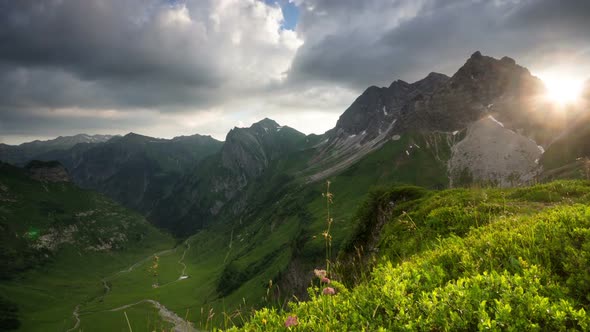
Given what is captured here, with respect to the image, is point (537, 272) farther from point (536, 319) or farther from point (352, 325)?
point (352, 325)

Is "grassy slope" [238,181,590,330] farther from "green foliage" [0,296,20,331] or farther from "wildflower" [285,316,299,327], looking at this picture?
"green foliage" [0,296,20,331]

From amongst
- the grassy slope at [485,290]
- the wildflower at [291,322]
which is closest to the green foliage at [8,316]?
the wildflower at [291,322]

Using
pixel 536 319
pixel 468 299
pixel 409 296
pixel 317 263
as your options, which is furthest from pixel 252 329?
pixel 317 263

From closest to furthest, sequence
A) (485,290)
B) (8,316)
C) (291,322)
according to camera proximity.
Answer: (485,290) < (291,322) < (8,316)

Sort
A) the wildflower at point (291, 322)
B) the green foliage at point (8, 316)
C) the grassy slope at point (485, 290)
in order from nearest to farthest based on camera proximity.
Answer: the grassy slope at point (485, 290) → the wildflower at point (291, 322) → the green foliage at point (8, 316)

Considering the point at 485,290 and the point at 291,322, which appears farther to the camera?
the point at 291,322

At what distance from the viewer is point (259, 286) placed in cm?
15250

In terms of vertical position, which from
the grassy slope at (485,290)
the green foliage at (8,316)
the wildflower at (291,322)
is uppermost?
the grassy slope at (485,290)

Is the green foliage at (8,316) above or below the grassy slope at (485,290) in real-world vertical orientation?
below

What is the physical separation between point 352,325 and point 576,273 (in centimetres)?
405

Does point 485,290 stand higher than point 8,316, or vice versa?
point 485,290

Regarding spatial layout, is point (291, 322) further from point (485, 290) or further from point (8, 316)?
point (8, 316)

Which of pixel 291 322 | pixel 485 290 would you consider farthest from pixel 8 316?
pixel 485 290

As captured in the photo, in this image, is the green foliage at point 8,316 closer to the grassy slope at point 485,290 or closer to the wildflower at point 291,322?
the wildflower at point 291,322
